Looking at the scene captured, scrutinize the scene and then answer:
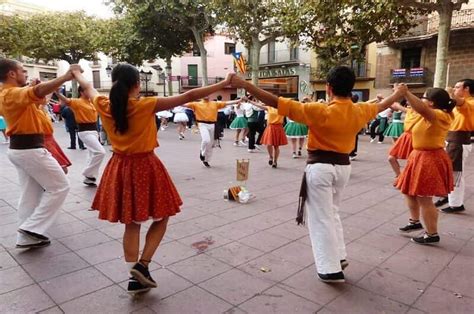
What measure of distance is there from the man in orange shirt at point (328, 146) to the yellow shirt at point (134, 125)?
75 centimetres

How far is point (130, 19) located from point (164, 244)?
23.7 meters

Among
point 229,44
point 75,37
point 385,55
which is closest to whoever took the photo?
point 385,55

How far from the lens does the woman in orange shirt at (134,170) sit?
2848 millimetres

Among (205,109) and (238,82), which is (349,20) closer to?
(205,109)

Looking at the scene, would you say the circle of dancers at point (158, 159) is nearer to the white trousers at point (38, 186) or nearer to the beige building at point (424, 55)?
the white trousers at point (38, 186)

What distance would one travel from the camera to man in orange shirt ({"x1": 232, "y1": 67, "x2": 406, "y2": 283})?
2.98m

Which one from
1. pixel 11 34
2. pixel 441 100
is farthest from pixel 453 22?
pixel 11 34

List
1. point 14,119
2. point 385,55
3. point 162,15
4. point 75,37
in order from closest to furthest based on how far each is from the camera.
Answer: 1. point 14,119
2. point 162,15
3. point 385,55
4. point 75,37

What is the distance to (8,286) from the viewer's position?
3.21 metres

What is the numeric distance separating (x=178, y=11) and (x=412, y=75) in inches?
628

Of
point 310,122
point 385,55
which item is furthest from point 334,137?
point 385,55

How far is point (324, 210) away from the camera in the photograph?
10.4 ft

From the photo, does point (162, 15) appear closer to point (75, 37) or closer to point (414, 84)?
point (75, 37)

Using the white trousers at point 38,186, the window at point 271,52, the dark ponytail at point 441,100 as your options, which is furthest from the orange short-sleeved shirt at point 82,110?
the window at point 271,52
